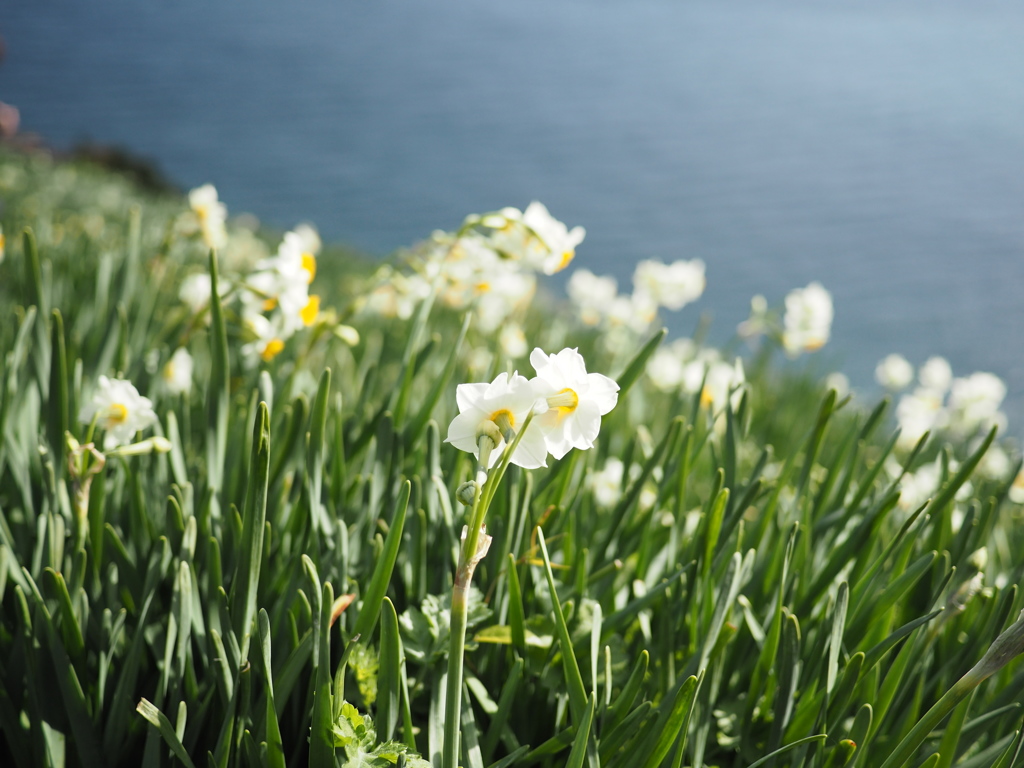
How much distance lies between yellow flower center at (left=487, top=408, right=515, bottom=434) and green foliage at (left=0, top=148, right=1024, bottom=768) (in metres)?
0.04

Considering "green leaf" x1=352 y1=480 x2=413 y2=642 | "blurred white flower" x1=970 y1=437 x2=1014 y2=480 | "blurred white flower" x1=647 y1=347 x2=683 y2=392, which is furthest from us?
"blurred white flower" x1=647 y1=347 x2=683 y2=392

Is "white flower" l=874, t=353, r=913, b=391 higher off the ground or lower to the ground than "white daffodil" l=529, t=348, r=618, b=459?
lower

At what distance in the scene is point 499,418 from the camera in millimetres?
455

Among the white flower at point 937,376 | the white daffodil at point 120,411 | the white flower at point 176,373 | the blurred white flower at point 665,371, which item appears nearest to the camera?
the white daffodil at point 120,411

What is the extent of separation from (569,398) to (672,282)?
1.73m

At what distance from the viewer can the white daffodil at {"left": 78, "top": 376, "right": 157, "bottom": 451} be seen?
2.72 feet

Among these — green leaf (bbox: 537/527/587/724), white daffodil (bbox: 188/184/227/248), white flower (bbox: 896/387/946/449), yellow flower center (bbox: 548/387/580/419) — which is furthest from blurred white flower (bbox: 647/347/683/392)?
yellow flower center (bbox: 548/387/580/419)

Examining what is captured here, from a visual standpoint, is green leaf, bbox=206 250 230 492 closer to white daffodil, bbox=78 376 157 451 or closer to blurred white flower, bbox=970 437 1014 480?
white daffodil, bbox=78 376 157 451

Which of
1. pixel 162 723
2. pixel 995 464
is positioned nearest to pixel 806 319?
pixel 995 464

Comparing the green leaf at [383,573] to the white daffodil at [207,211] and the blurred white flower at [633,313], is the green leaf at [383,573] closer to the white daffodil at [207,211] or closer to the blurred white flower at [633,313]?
the white daffodil at [207,211]

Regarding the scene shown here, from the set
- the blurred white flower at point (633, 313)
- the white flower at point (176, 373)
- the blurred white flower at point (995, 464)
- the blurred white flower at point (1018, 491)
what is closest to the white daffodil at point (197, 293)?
the white flower at point (176, 373)

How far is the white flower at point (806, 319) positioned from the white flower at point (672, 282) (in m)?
0.32

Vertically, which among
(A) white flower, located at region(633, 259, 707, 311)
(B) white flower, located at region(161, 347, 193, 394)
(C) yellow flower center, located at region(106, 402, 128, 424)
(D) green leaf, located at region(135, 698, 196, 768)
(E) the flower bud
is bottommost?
(D) green leaf, located at region(135, 698, 196, 768)

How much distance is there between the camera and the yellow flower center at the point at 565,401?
1.46 feet
